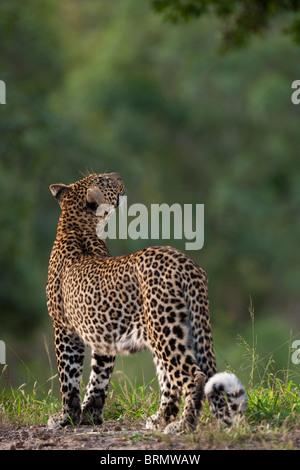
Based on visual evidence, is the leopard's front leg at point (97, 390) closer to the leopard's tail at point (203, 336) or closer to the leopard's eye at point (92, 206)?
the leopard's tail at point (203, 336)

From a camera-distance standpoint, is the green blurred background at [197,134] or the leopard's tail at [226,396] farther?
the green blurred background at [197,134]

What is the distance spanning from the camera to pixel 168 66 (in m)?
55.8

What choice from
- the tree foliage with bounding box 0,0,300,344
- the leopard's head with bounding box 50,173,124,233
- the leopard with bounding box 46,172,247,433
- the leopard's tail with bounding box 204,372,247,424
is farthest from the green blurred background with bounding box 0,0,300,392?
the leopard's tail with bounding box 204,372,247,424

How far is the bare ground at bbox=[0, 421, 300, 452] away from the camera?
5363 millimetres

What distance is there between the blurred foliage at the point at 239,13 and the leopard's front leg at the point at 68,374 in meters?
7.09

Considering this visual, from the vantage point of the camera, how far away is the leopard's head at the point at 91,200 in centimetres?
729

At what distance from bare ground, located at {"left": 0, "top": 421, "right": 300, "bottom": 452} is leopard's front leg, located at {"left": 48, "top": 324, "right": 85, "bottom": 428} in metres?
0.11

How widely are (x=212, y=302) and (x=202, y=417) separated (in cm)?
3544

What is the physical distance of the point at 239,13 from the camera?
13.2 meters

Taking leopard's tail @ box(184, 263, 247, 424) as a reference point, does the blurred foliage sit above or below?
above

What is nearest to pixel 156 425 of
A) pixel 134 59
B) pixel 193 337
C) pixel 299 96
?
pixel 193 337

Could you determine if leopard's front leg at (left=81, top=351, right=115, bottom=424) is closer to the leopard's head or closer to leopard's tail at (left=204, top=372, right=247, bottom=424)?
the leopard's head

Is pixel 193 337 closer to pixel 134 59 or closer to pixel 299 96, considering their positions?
pixel 299 96

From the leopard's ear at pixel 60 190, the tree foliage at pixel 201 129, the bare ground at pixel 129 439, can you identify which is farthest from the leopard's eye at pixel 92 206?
the tree foliage at pixel 201 129
